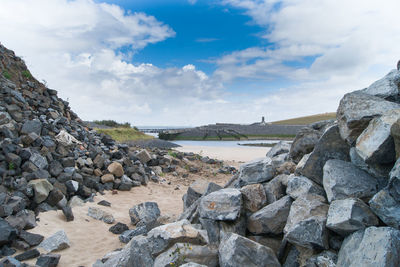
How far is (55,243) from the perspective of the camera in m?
6.32

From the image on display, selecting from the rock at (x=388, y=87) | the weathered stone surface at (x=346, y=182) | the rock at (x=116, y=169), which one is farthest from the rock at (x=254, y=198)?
the rock at (x=116, y=169)

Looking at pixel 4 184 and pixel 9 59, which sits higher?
pixel 9 59

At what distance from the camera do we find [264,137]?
43.2 meters

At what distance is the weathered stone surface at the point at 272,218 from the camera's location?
14.0 feet

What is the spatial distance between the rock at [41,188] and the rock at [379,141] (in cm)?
777

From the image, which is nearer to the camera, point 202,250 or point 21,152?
point 202,250

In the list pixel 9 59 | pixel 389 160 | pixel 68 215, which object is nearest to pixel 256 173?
pixel 389 160

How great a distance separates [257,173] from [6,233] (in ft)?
17.2

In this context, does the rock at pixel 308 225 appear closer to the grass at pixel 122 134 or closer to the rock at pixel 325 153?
the rock at pixel 325 153

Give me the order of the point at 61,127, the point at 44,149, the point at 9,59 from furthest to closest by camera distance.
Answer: the point at 9,59 → the point at 61,127 → the point at 44,149

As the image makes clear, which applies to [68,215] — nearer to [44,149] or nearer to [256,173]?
[44,149]

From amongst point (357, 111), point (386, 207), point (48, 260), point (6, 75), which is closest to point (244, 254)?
point (386, 207)

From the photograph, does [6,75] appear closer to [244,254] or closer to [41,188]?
[41,188]

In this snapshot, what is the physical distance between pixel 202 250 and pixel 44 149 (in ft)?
25.9
